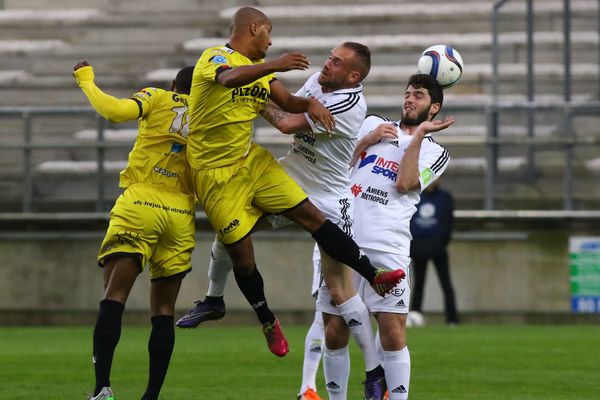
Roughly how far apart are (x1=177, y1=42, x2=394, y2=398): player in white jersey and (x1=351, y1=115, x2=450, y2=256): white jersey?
11cm

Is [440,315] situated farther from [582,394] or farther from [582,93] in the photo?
[582,394]

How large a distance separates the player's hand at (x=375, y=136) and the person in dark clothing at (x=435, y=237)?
28.5 feet

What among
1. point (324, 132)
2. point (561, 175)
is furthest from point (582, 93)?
point (324, 132)

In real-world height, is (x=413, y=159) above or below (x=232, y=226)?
above

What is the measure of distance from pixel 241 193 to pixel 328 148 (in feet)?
2.16

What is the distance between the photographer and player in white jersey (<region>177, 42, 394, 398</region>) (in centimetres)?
938

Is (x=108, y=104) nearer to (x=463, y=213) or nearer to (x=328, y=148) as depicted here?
(x=328, y=148)

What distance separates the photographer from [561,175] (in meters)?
19.5

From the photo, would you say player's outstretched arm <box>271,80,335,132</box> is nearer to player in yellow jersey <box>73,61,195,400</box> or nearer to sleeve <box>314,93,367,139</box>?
sleeve <box>314,93,367,139</box>

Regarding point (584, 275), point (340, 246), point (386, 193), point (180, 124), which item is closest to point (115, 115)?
point (180, 124)

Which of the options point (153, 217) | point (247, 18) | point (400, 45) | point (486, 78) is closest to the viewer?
point (247, 18)

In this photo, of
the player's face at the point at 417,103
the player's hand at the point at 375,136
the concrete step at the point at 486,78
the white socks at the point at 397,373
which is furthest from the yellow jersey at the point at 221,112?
the concrete step at the point at 486,78

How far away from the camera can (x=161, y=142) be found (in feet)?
31.6

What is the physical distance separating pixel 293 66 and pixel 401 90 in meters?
13.8
